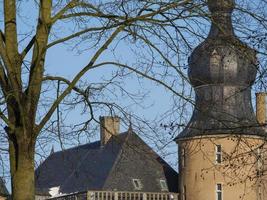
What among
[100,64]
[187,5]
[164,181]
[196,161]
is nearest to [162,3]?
[187,5]

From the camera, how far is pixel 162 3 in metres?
9.02

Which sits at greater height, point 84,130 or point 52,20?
point 52,20

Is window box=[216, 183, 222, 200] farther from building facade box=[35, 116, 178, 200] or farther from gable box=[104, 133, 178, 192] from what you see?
gable box=[104, 133, 178, 192]

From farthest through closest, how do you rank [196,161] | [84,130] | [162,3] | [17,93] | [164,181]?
[164,181]
[196,161]
[84,130]
[162,3]
[17,93]

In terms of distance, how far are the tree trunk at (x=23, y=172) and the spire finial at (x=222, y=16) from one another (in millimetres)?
2234

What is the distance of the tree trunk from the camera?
841 cm

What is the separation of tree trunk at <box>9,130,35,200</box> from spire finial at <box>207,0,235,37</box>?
87.9 inches

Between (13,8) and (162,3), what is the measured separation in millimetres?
1500

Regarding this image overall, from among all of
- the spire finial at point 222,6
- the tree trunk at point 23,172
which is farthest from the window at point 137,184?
the tree trunk at point 23,172

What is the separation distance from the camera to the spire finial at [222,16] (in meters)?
9.06

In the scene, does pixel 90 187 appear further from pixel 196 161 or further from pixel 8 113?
pixel 8 113

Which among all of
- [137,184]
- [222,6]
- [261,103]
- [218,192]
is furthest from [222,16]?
[137,184]

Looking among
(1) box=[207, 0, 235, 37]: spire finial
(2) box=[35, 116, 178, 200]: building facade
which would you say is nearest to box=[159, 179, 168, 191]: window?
(2) box=[35, 116, 178, 200]: building facade

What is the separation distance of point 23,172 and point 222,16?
2609 mm
